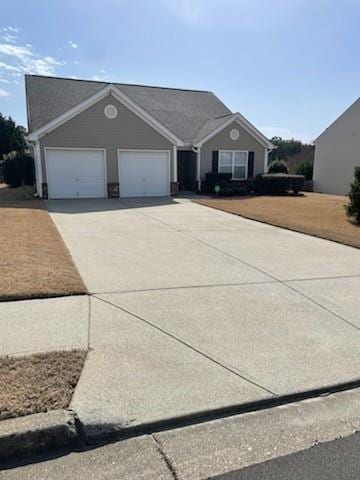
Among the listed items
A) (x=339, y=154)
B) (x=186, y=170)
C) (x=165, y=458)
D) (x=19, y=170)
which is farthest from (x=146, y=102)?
(x=165, y=458)

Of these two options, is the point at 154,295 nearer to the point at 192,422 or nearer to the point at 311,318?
the point at 311,318

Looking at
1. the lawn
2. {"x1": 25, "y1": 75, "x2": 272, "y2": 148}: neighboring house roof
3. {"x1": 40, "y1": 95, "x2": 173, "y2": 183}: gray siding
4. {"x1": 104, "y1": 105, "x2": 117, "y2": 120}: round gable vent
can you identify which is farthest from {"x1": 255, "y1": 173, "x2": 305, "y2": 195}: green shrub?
the lawn

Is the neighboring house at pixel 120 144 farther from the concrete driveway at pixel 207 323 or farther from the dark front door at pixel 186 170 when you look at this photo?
the concrete driveway at pixel 207 323

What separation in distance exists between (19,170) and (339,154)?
22.2m

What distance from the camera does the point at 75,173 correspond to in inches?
725

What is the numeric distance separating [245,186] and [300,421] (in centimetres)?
2100

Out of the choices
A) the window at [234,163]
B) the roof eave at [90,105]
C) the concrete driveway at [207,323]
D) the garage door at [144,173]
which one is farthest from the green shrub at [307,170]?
the concrete driveway at [207,323]

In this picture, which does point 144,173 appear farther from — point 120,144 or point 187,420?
point 187,420

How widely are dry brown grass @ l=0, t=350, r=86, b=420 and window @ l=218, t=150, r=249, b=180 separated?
66.8 ft

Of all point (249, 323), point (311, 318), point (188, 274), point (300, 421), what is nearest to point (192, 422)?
point (300, 421)

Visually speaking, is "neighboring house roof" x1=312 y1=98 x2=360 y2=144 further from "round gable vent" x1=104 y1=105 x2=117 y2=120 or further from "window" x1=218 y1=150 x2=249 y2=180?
"round gable vent" x1=104 y1=105 x2=117 y2=120

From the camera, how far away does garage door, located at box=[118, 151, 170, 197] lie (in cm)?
1939

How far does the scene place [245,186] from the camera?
23297 millimetres

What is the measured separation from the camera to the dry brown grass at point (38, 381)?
291 centimetres
